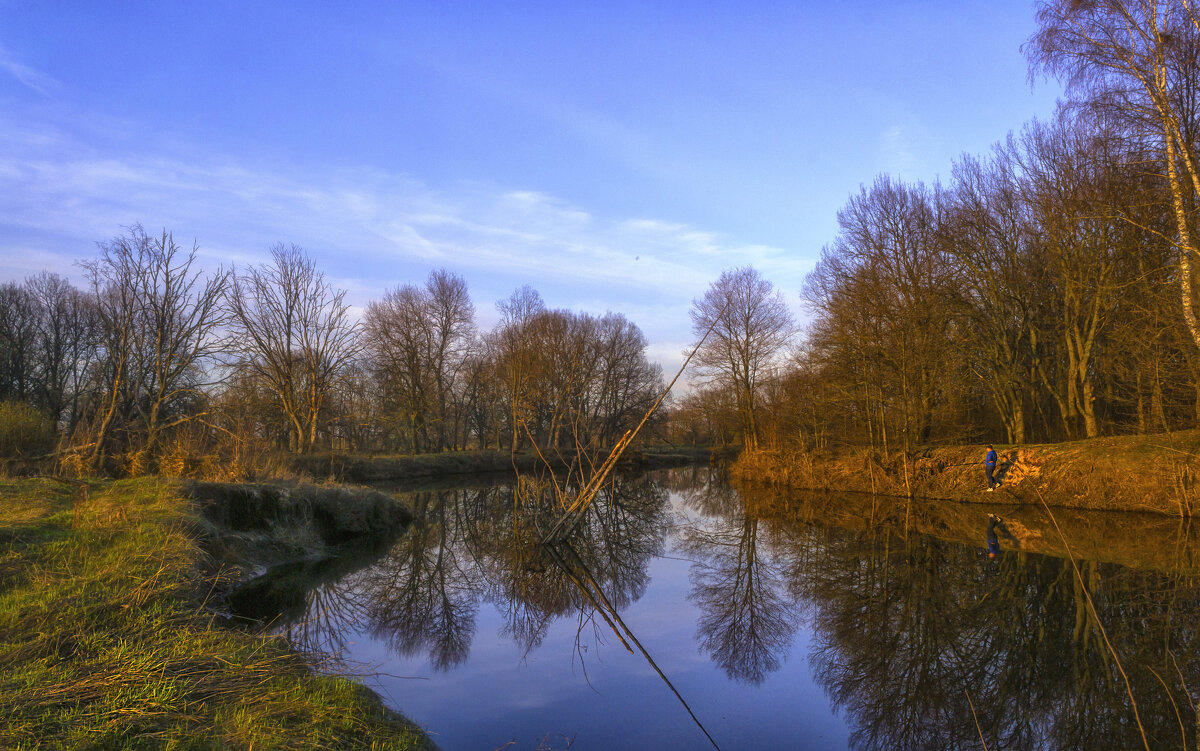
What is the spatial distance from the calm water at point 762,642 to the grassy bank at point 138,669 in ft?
3.68

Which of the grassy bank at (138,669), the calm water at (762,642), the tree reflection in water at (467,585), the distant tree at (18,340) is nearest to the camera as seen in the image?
the grassy bank at (138,669)

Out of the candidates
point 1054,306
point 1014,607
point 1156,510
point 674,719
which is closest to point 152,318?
point 674,719

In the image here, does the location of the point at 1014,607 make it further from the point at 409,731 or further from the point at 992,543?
the point at 409,731

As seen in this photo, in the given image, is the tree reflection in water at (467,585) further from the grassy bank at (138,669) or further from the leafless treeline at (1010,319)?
the leafless treeline at (1010,319)

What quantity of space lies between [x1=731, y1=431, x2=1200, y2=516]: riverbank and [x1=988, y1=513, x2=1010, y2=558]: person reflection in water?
127cm

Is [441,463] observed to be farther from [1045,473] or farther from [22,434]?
[1045,473]

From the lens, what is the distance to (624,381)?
4925 centimetres

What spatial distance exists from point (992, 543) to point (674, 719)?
9.39m

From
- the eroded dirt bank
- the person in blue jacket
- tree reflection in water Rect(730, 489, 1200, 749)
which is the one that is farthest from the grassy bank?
the person in blue jacket

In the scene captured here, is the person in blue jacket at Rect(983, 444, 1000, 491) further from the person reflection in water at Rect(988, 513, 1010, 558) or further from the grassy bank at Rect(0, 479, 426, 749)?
the grassy bank at Rect(0, 479, 426, 749)

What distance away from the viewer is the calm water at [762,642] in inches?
201

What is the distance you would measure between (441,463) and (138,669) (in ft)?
112

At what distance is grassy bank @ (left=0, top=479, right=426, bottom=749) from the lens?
373 centimetres

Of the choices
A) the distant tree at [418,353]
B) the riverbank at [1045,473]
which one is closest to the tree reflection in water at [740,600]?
the riverbank at [1045,473]
